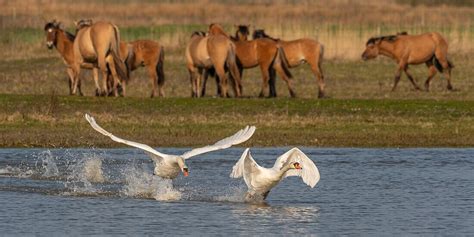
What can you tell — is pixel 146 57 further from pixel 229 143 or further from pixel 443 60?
pixel 229 143

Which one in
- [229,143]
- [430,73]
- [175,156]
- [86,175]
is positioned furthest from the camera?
[430,73]

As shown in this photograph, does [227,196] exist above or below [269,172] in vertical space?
below

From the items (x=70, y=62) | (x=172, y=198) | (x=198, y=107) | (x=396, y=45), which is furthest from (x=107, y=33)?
(x=172, y=198)

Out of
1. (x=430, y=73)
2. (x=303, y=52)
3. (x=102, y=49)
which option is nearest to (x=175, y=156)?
(x=102, y=49)

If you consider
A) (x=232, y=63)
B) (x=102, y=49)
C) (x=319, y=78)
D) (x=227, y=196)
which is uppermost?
(x=102, y=49)

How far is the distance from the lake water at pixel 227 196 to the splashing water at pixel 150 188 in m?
0.01

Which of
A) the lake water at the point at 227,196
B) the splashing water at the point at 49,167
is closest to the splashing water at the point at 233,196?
the lake water at the point at 227,196

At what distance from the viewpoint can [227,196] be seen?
15.4 meters

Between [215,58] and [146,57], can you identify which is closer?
[215,58]

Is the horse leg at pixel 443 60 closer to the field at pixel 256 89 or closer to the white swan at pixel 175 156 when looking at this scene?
the field at pixel 256 89

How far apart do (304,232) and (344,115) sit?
10.8 metres

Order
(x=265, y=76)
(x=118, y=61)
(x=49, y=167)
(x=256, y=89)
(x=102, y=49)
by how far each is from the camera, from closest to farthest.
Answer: (x=49, y=167) → (x=118, y=61) → (x=102, y=49) → (x=265, y=76) → (x=256, y=89)

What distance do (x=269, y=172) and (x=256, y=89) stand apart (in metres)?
16.6

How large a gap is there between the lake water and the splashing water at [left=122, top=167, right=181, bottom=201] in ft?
0.05
